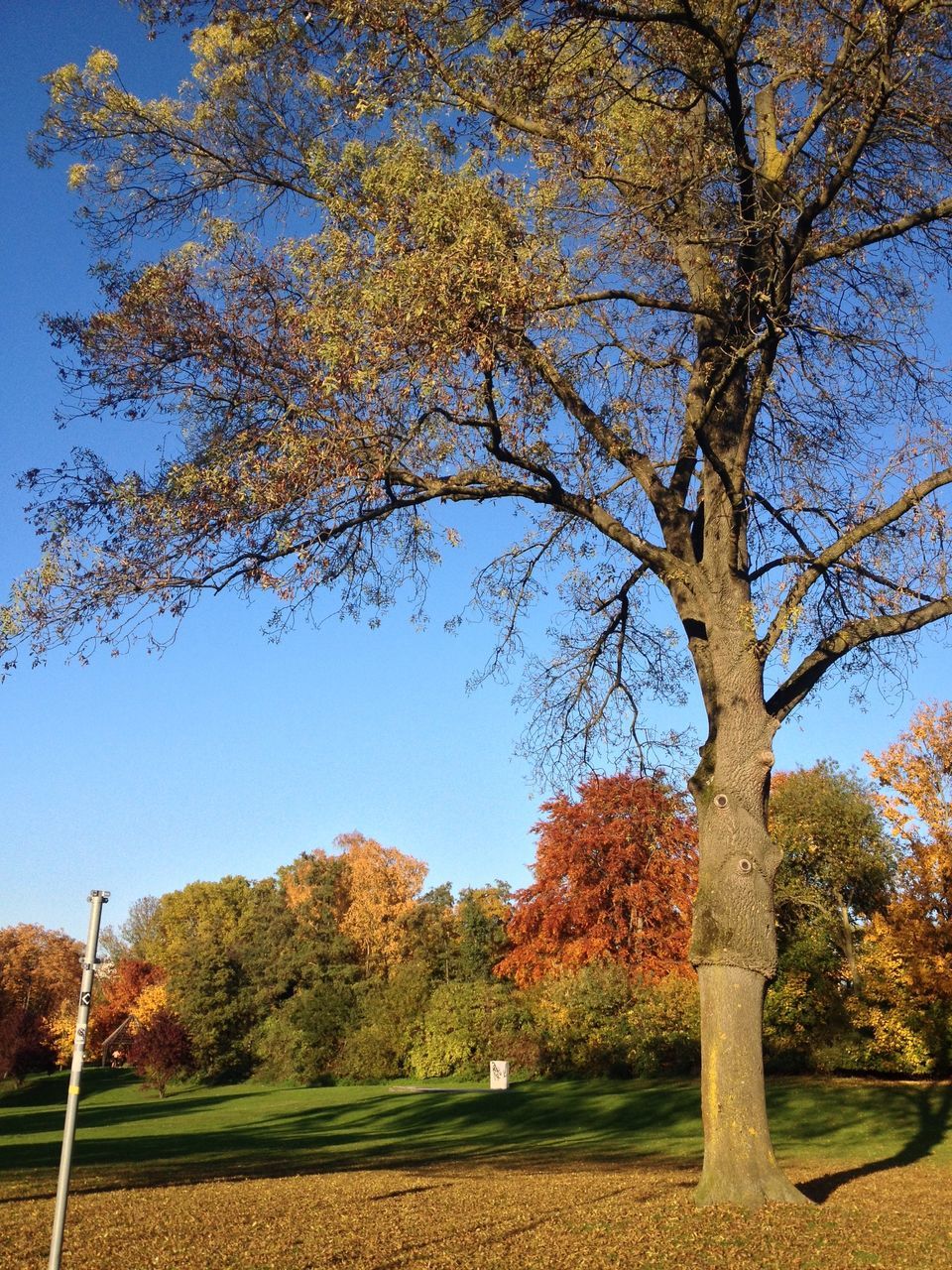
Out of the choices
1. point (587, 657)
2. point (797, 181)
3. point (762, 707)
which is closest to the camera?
point (762, 707)

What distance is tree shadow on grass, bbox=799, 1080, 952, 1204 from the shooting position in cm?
999

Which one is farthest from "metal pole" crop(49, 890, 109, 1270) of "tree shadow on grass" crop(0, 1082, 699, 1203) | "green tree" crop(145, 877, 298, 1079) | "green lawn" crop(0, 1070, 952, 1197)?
"green tree" crop(145, 877, 298, 1079)

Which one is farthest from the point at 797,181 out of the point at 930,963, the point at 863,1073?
the point at 863,1073

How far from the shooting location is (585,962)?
3606 cm

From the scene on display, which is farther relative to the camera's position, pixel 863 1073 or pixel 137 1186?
pixel 863 1073

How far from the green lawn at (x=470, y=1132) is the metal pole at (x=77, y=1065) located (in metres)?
7.37

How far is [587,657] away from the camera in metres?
12.4

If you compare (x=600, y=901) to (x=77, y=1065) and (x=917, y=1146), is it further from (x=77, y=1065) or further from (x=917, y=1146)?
(x=77, y=1065)

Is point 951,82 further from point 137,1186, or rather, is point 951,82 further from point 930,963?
point 930,963

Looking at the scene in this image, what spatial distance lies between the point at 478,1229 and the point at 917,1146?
44.2 ft

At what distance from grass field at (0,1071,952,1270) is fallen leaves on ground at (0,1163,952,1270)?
25 mm

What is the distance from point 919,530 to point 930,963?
22092 millimetres

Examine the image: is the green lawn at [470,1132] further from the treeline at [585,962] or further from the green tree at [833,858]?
the green tree at [833,858]

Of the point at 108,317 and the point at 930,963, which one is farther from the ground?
the point at 108,317
